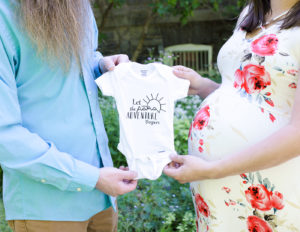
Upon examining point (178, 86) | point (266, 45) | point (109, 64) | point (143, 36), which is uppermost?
point (266, 45)

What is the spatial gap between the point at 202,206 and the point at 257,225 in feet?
0.85

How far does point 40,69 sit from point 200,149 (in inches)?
30.0

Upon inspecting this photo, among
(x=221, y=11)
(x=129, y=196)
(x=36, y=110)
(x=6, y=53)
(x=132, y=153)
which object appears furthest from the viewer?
(x=221, y=11)

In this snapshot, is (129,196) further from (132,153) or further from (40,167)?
(40,167)

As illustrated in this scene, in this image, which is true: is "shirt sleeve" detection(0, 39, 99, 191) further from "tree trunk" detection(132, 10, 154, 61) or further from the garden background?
"tree trunk" detection(132, 10, 154, 61)

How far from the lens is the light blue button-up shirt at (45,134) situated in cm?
127

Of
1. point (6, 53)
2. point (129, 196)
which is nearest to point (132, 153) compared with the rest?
point (6, 53)

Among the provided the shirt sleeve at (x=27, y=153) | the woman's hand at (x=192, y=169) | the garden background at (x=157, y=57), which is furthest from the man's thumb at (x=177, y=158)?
the garden background at (x=157, y=57)

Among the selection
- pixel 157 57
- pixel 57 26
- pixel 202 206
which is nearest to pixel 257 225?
pixel 202 206

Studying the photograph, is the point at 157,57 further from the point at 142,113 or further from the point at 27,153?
the point at 27,153

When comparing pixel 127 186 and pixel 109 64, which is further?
pixel 109 64

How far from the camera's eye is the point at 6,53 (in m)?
1.26

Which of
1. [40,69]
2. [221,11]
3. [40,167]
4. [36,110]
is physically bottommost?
[221,11]

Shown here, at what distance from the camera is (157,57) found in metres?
6.20
